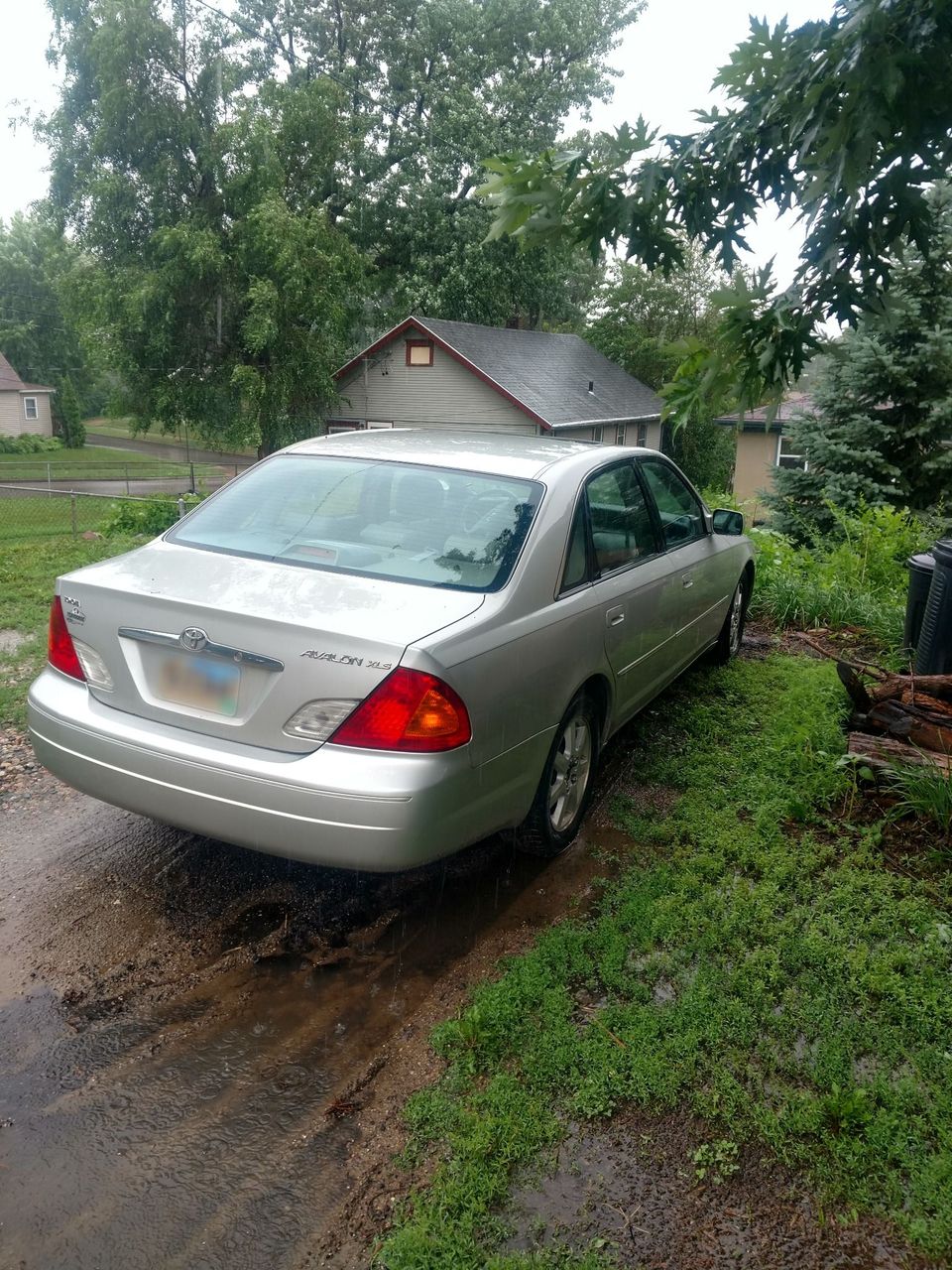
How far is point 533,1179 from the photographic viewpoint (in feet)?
7.98

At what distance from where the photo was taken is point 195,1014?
3041mm

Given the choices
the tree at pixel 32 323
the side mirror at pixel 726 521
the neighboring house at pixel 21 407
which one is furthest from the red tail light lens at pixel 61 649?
the tree at pixel 32 323

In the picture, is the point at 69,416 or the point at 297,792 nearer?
the point at 297,792

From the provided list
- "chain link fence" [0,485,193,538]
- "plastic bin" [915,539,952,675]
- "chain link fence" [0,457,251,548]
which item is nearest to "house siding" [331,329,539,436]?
"chain link fence" [0,457,251,548]

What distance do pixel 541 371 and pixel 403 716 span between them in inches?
1278

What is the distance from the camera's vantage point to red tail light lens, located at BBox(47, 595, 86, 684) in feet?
11.8

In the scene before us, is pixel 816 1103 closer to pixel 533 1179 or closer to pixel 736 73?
pixel 533 1179

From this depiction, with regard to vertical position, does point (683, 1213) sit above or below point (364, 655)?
below

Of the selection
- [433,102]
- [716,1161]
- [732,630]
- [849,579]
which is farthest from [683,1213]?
[433,102]

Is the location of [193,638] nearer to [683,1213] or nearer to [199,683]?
[199,683]

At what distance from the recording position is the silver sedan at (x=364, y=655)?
10.0ft

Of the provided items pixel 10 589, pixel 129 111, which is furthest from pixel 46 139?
pixel 10 589

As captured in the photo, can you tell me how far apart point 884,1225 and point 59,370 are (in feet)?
233

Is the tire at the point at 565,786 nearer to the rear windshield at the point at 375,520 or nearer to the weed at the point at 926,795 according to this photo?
the rear windshield at the point at 375,520
